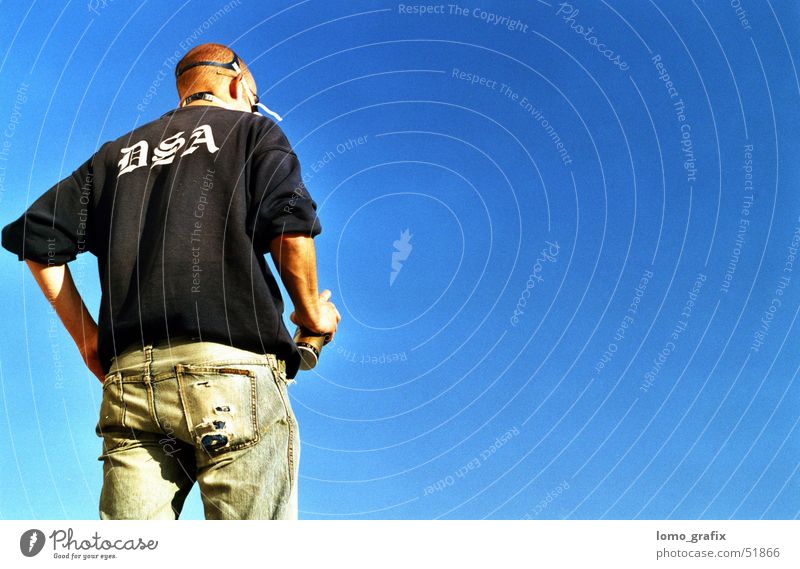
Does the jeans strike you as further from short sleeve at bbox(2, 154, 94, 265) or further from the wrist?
short sleeve at bbox(2, 154, 94, 265)

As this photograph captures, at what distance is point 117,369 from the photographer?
12.2 feet

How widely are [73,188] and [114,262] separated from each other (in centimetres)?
59

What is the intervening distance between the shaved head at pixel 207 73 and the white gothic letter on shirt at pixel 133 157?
490mm

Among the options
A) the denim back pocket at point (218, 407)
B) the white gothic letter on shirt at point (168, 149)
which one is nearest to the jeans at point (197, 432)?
the denim back pocket at point (218, 407)

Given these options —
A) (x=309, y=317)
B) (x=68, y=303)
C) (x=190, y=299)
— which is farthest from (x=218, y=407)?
(x=68, y=303)

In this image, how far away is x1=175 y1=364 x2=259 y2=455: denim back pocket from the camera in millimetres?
3516

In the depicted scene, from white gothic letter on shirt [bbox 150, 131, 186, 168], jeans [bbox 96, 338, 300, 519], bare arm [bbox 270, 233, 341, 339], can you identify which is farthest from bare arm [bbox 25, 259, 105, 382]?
bare arm [bbox 270, 233, 341, 339]

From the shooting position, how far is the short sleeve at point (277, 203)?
3.82 meters

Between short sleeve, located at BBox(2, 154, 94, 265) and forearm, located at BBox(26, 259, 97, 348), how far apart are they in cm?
5

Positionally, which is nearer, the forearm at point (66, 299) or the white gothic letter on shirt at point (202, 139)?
the white gothic letter on shirt at point (202, 139)

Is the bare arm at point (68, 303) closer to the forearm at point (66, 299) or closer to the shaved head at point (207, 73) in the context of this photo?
the forearm at point (66, 299)
